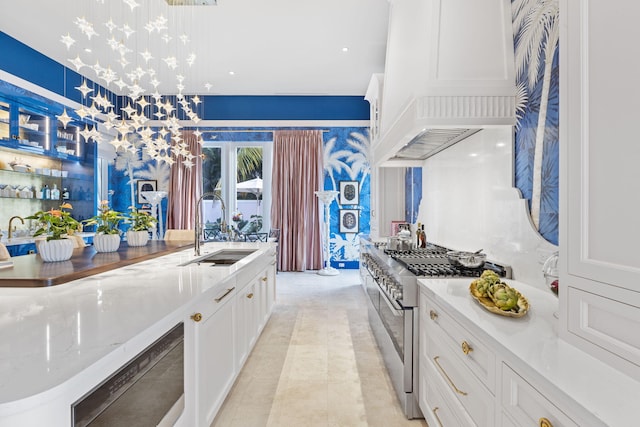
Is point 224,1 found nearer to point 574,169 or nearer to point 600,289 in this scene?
point 574,169

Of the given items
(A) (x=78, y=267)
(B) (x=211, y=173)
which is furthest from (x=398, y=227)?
(B) (x=211, y=173)

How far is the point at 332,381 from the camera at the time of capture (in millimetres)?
2369

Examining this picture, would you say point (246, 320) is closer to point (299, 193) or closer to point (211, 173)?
point (299, 193)

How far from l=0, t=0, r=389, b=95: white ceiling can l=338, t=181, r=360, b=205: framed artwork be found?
1.76m

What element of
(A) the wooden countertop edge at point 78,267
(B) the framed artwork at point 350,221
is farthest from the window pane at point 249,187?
(A) the wooden countertop edge at point 78,267

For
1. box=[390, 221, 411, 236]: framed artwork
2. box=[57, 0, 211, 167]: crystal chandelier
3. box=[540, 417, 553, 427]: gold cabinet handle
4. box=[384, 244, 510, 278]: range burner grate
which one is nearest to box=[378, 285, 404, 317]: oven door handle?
box=[384, 244, 510, 278]: range burner grate

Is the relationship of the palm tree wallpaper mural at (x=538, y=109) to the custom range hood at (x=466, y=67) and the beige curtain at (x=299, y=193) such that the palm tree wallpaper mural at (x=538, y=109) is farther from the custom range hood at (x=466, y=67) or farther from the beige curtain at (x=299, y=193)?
the beige curtain at (x=299, y=193)

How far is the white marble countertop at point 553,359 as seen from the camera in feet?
2.38

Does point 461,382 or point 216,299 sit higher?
point 216,299

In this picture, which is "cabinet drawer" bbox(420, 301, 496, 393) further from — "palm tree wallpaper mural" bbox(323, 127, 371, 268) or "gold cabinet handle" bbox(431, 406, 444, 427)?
"palm tree wallpaper mural" bbox(323, 127, 371, 268)

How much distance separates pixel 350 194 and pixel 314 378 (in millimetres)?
4370

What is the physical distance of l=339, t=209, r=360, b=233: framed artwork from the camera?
21.2 feet

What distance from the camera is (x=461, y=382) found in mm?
1384

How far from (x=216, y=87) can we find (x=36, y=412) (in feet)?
19.9
